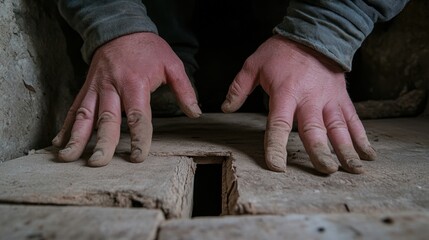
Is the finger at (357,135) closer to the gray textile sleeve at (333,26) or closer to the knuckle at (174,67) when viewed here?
the gray textile sleeve at (333,26)

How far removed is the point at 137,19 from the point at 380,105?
1164 mm

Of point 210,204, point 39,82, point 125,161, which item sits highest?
point 39,82

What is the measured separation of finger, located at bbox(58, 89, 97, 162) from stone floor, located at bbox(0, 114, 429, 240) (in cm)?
3

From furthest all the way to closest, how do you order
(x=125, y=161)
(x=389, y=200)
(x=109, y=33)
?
1. (x=109, y=33)
2. (x=125, y=161)
3. (x=389, y=200)

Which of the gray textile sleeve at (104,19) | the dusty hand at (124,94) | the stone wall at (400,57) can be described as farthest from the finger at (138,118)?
the stone wall at (400,57)

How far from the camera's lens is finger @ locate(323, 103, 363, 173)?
0.83 m

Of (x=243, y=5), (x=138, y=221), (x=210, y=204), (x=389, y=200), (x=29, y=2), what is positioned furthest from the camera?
(x=243, y=5)

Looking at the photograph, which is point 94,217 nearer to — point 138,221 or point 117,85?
point 138,221

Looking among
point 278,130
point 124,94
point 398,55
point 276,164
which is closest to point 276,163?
point 276,164

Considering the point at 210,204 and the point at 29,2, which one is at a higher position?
the point at 29,2

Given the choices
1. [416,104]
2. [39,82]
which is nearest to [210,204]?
[39,82]

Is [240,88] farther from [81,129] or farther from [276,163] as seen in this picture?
[81,129]

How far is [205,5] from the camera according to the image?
212 centimetres

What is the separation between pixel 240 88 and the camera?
39.0 inches
